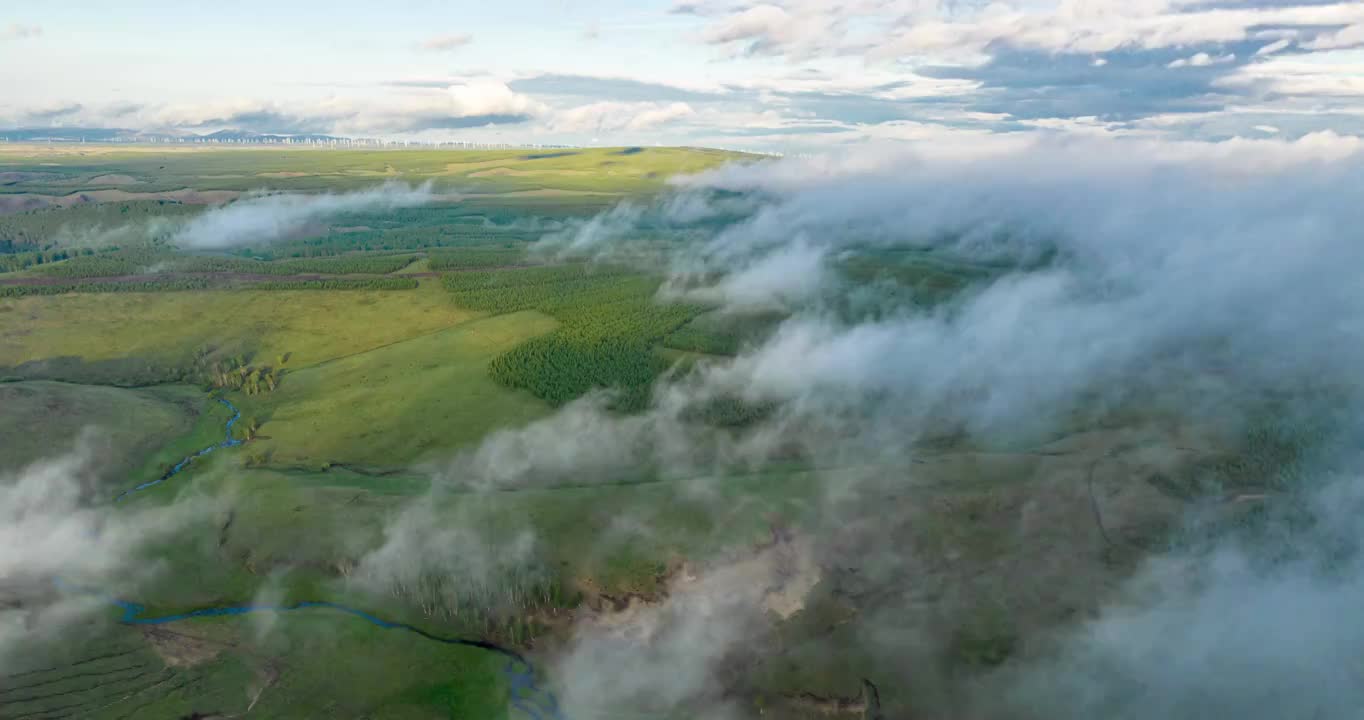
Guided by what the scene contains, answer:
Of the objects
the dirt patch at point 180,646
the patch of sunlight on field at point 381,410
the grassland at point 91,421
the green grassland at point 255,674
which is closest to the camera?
the green grassland at point 255,674

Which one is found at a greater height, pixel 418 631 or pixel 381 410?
pixel 381 410

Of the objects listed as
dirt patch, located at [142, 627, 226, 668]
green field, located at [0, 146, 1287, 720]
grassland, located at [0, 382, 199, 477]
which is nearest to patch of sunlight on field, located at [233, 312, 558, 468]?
green field, located at [0, 146, 1287, 720]

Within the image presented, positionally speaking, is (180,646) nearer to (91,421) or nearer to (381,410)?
(381,410)

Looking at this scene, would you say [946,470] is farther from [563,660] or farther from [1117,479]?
[563,660]

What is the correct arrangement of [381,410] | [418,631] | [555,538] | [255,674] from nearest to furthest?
[255,674]
[418,631]
[555,538]
[381,410]

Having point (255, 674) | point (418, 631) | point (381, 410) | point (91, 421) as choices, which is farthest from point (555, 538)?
point (91, 421)

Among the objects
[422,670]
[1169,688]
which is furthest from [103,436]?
[1169,688]

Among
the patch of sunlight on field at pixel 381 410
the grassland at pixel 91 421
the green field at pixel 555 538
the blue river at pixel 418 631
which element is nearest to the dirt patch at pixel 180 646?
the green field at pixel 555 538

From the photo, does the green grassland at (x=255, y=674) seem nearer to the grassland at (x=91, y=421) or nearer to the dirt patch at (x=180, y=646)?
the dirt patch at (x=180, y=646)

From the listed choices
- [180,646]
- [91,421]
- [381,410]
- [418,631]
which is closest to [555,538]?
[418,631]

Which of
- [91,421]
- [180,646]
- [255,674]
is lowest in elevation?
[255,674]

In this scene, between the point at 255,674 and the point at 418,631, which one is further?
the point at 418,631

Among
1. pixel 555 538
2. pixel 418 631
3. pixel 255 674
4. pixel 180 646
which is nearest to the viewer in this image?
pixel 255 674
